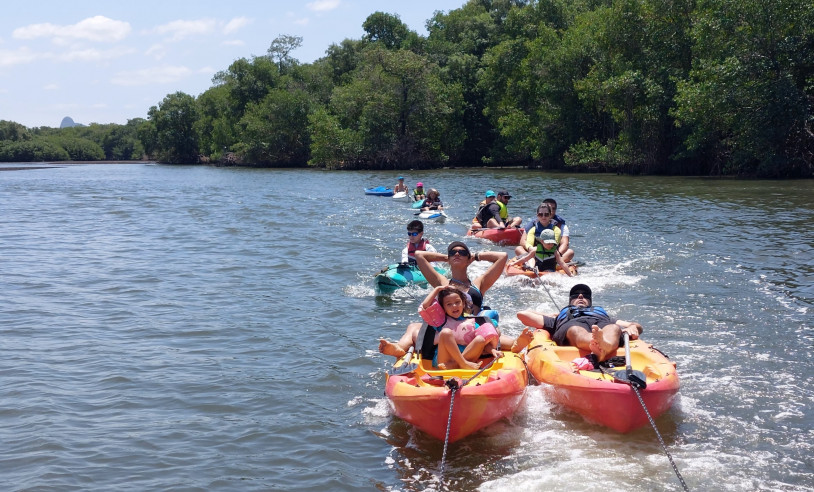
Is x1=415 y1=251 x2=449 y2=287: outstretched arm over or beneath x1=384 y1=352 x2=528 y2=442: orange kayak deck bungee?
over

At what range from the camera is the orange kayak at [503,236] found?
650 inches

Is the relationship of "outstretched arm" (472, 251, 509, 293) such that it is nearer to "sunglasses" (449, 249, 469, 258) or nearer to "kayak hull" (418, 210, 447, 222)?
"sunglasses" (449, 249, 469, 258)

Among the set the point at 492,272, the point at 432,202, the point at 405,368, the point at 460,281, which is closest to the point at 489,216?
the point at 432,202

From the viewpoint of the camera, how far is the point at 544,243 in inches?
492

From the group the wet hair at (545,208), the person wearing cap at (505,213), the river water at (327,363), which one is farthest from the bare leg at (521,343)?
the person wearing cap at (505,213)

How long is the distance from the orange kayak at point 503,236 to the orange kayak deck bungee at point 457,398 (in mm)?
10240

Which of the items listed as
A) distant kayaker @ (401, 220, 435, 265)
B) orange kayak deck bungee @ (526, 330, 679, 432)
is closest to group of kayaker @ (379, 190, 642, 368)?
orange kayak deck bungee @ (526, 330, 679, 432)

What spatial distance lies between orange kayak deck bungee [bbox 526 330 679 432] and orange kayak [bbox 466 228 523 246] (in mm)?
9658

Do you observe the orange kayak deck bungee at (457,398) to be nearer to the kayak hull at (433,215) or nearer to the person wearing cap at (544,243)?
the person wearing cap at (544,243)

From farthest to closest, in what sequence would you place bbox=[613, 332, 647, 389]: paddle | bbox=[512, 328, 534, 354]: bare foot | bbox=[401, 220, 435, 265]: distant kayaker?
bbox=[401, 220, 435, 265]: distant kayaker, bbox=[512, 328, 534, 354]: bare foot, bbox=[613, 332, 647, 389]: paddle

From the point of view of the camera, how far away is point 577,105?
43219mm

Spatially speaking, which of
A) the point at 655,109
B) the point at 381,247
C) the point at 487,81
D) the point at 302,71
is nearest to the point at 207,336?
the point at 381,247

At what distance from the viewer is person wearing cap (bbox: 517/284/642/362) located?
22.3ft

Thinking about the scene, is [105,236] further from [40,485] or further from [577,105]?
[577,105]
